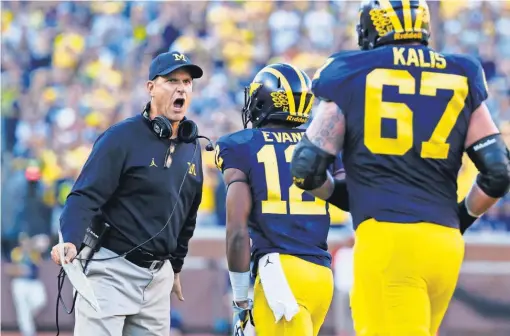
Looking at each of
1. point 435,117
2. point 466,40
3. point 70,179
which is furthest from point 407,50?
point 466,40

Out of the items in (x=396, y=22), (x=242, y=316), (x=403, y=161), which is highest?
(x=396, y=22)

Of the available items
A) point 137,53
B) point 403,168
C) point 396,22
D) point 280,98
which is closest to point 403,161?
point 403,168

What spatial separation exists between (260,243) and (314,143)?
1188 millimetres

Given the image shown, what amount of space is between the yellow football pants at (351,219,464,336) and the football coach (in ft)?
5.64

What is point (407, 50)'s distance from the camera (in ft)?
14.5

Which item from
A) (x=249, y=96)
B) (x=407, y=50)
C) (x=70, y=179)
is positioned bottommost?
(x=70, y=179)

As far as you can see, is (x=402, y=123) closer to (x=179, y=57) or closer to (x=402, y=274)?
(x=402, y=274)

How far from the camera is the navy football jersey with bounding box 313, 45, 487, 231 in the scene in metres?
4.31

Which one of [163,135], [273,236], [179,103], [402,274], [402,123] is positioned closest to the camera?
[402,274]

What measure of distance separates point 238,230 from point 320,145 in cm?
111

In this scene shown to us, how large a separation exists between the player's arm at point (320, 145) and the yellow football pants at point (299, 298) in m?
1.01

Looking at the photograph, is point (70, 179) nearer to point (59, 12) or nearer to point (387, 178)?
point (59, 12)

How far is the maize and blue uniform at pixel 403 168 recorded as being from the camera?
422cm

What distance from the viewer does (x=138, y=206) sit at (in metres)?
5.71
